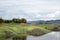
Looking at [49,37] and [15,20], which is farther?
[49,37]

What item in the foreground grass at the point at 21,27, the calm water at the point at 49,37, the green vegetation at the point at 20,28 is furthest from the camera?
the calm water at the point at 49,37

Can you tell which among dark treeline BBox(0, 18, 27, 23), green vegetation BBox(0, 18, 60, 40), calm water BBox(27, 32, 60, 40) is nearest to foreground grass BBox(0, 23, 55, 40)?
green vegetation BBox(0, 18, 60, 40)

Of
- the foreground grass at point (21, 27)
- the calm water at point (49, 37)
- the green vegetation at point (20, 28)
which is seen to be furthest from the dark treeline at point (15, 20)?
the calm water at point (49, 37)

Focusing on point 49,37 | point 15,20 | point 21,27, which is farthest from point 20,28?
point 49,37

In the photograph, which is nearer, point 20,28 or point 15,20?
point 15,20

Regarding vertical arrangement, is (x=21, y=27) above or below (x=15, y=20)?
below

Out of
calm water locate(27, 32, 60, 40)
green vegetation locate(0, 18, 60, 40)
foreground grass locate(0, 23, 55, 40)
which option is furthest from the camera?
calm water locate(27, 32, 60, 40)

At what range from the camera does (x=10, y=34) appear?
12.4 metres

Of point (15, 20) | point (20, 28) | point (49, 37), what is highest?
point (15, 20)

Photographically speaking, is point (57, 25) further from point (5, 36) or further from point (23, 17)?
point (5, 36)

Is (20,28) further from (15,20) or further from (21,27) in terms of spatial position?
(15,20)

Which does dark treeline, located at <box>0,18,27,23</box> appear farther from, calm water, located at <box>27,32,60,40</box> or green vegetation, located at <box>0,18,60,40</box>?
calm water, located at <box>27,32,60,40</box>

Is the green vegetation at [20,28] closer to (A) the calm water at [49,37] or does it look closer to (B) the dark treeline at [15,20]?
(B) the dark treeline at [15,20]

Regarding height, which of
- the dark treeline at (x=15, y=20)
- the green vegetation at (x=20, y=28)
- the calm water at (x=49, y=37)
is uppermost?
the dark treeline at (x=15, y=20)
